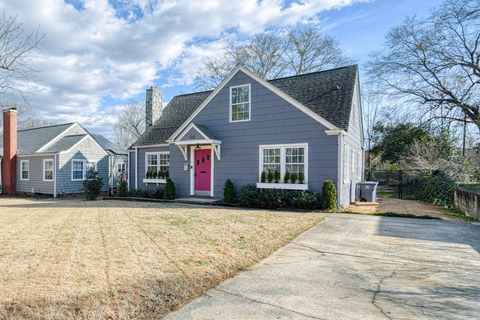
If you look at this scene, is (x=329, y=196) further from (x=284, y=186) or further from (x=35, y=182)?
(x=35, y=182)

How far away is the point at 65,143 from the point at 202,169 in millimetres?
12570

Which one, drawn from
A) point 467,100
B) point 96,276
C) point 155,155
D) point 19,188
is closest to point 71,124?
point 19,188

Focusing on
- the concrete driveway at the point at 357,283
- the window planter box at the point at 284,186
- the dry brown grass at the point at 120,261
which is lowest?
the concrete driveway at the point at 357,283

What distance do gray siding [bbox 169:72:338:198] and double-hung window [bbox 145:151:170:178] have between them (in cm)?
101

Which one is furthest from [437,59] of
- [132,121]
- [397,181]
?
[132,121]

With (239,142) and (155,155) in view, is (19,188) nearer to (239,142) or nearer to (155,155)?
(155,155)

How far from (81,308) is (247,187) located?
9437 mm

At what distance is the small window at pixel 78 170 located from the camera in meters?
21.2

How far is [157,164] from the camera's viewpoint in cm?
1623

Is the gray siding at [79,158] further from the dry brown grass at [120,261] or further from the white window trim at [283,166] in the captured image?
the white window trim at [283,166]

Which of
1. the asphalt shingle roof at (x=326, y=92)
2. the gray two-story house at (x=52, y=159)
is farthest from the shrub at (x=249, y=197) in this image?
the gray two-story house at (x=52, y=159)

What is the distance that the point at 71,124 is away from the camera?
23.2m

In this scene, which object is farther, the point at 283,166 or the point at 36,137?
the point at 36,137

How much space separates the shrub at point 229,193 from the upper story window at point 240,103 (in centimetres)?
285
